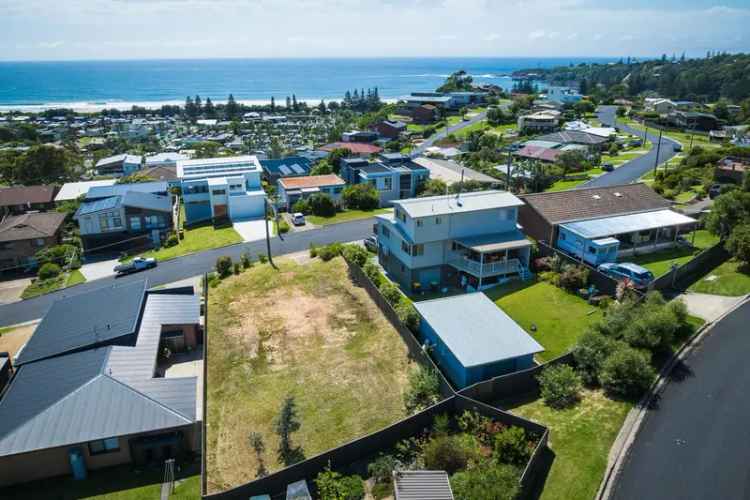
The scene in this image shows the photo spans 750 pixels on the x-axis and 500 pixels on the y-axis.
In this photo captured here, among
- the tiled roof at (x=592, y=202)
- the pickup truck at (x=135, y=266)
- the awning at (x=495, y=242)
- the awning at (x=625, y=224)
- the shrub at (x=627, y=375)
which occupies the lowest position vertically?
the pickup truck at (x=135, y=266)

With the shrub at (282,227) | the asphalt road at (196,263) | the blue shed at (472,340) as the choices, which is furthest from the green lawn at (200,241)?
the blue shed at (472,340)

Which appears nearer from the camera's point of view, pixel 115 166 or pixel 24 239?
pixel 24 239

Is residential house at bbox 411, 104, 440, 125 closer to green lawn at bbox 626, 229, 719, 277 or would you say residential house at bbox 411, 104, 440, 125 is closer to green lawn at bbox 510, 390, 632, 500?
green lawn at bbox 626, 229, 719, 277

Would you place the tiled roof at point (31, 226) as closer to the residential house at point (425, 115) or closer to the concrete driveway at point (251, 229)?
the concrete driveway at point (251, 229)

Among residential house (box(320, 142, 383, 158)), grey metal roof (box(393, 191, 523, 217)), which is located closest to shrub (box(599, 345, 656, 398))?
grey metal roof (box(393, 191, 523, 217))

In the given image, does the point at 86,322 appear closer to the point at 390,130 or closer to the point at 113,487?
the point at 113,487

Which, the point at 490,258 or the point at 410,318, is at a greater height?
the point at 490,258

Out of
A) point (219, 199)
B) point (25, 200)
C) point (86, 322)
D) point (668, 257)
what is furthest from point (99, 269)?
point (668, 257)
